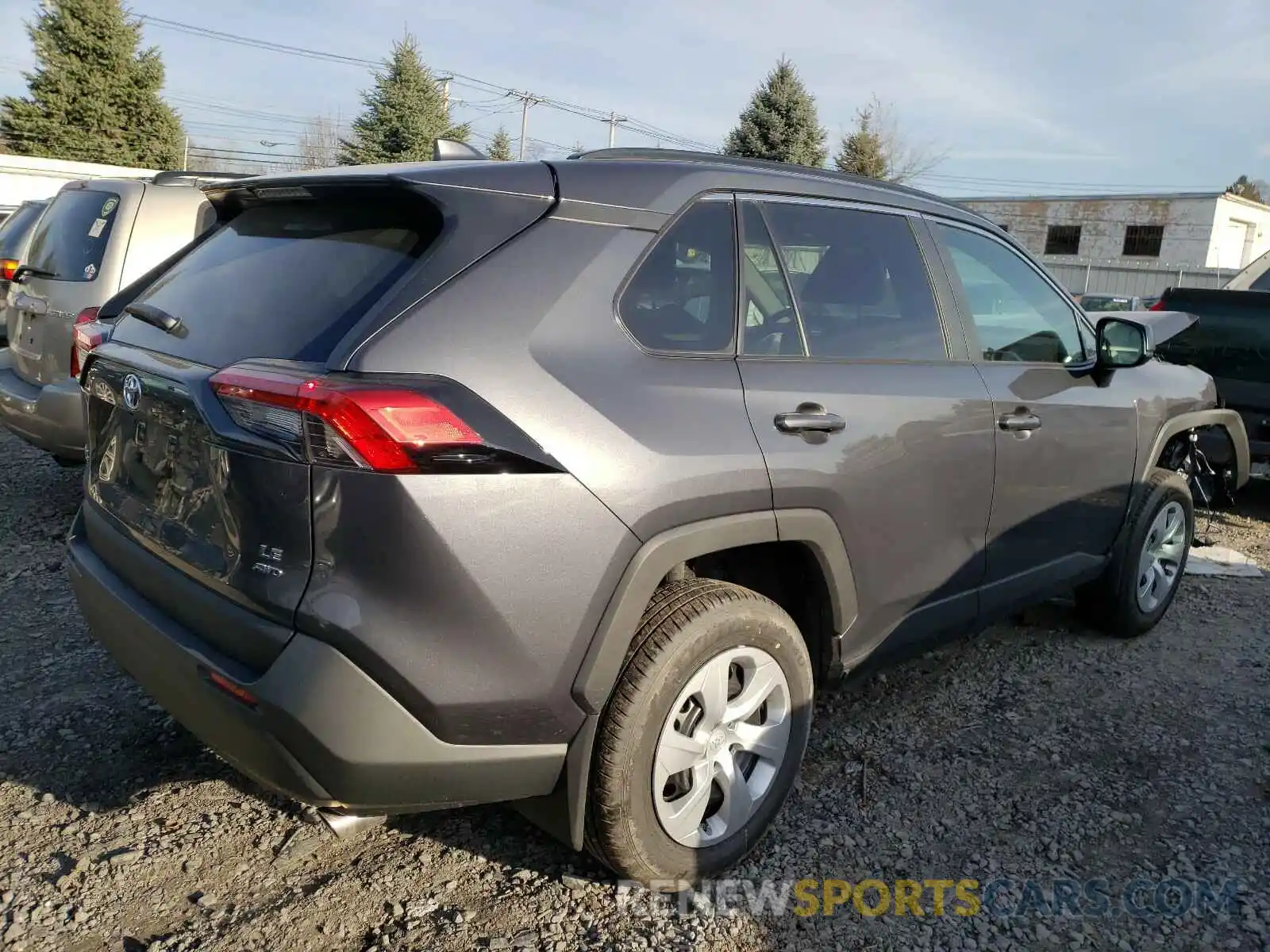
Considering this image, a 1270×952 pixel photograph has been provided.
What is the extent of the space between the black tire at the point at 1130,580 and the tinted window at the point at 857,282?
1.70m

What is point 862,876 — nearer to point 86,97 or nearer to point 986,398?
point 986,398

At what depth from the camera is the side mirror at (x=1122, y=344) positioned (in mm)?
3764

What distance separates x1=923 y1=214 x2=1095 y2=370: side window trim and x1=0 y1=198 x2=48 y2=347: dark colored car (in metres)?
6.70

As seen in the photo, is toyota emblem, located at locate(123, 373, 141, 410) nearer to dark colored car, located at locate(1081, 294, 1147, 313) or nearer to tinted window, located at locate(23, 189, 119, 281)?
tinted window, located at locate(23, 189, 119, 281)

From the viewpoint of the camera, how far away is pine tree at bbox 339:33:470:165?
2834 cm

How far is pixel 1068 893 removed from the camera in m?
2.62

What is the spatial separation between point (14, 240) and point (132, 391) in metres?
7.05

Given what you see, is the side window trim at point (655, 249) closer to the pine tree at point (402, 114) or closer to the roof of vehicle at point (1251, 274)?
the roof of vehicle at point (1251, 274)

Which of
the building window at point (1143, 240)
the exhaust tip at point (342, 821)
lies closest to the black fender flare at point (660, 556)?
the exhaust tip at point (342, 821)

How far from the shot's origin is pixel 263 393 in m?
1.92

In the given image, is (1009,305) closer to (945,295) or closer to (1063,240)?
(945,295)

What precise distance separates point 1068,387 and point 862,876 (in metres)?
2.02

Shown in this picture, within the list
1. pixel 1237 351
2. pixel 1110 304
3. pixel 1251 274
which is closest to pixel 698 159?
pixel 1237 351

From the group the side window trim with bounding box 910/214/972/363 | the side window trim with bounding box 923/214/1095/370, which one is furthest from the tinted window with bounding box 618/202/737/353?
the side window trim with bounding box 923/214/1095/370
